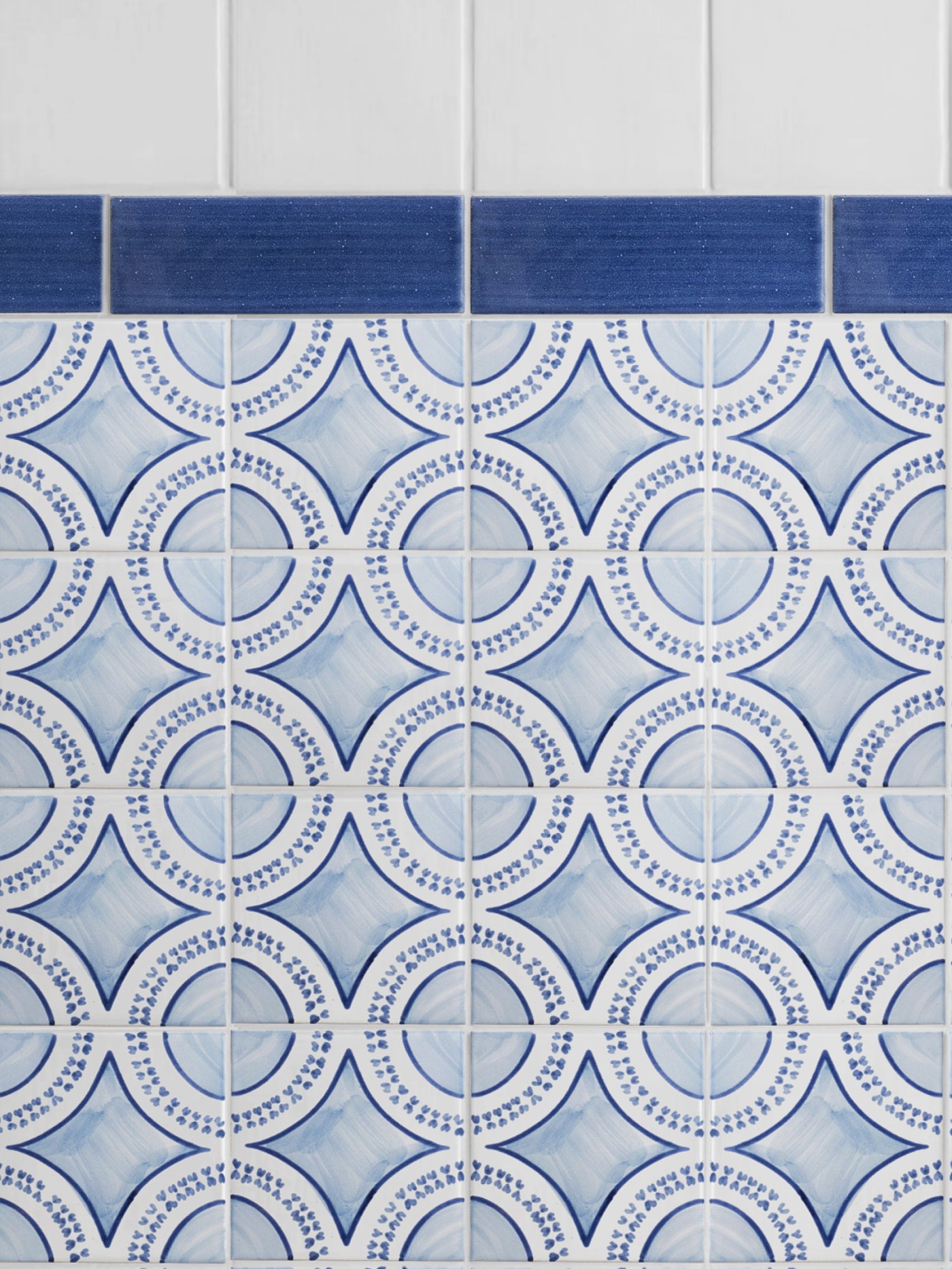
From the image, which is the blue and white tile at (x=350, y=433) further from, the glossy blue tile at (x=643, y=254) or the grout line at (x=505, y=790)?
the grout line at (x=505, y=790)

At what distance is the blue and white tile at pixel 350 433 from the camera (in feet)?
3.09

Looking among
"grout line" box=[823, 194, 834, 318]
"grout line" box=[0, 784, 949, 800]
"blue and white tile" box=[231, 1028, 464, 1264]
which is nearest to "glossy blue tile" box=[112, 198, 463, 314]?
"grout line" box=[823, 194, 834, 318]

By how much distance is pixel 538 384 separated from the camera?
0.94 metres

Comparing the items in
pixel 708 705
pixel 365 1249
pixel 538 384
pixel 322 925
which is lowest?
pixel 365 1249

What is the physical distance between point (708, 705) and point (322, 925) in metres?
0.41

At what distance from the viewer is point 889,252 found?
0.94m

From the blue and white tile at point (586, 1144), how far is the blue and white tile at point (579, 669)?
0.24 metres

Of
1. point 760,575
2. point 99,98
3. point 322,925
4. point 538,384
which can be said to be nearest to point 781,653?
point 760,575

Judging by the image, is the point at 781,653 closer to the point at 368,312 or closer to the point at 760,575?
the point at 760,575

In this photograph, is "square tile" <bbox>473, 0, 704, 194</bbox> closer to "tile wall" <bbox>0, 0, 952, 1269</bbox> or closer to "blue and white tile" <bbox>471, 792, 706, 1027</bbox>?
"tile wall" <bbox>0, 0, 952, 1269</bbox>

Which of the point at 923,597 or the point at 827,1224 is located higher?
the point at 923,597

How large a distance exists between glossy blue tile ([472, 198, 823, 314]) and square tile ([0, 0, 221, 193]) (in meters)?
0.28

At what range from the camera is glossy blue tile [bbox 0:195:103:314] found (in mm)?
946

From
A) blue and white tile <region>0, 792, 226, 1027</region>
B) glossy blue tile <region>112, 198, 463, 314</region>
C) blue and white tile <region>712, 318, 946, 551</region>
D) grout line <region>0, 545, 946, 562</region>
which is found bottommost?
blue and white tile <region>0, 792, 226, 1027</region>
